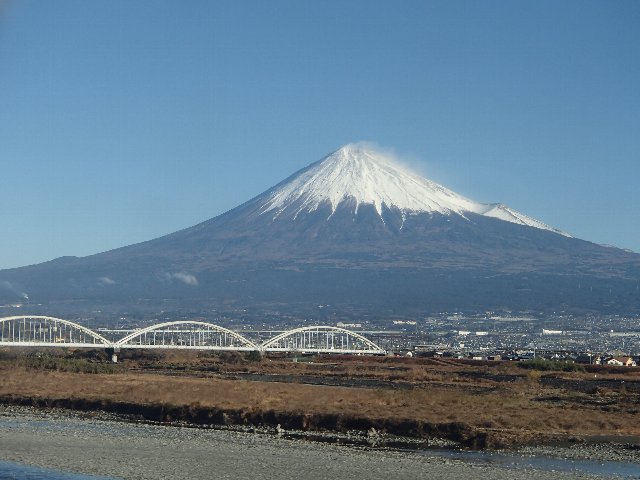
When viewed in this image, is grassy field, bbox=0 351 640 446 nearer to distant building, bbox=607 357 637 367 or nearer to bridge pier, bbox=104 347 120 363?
distant building, bbox=607 357 637 367

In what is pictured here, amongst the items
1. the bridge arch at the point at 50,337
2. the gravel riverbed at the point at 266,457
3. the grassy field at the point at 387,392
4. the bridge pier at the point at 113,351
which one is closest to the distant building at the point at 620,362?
the grassy field at the point at 387,392

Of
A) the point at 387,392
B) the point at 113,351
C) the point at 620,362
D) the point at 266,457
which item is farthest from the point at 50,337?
the point at 266,457

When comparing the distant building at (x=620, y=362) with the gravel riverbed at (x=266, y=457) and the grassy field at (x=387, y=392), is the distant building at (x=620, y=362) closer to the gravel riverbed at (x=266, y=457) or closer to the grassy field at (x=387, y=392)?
the grassy field at (x=387, y=392)

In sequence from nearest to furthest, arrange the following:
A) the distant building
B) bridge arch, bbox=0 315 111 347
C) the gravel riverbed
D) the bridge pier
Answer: the gravel riverbed < the distant building < the bridge pier < bridge arch, bbox=0 315 111 347

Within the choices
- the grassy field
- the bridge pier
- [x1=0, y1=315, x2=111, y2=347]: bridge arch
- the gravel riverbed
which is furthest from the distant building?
the gravel riverbed

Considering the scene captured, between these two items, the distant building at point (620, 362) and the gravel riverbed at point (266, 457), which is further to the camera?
the distant building at point (620, 362)

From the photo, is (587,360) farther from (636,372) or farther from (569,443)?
(569,443)

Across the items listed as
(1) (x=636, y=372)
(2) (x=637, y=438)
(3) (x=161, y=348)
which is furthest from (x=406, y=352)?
(2) (x=637, y=438)
